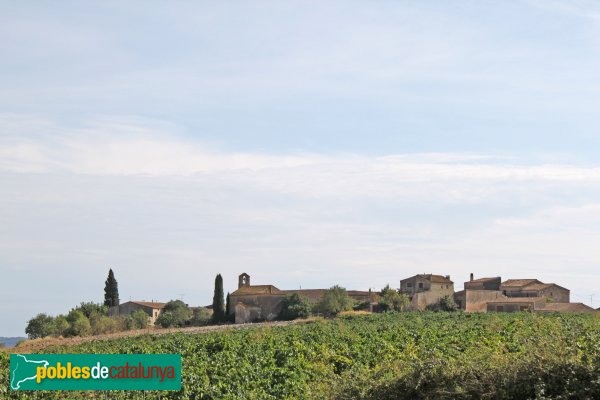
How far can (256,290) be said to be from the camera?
89875 millimetres

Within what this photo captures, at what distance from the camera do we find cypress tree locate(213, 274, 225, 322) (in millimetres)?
82812

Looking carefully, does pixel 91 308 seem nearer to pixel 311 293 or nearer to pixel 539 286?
pixel 311 293

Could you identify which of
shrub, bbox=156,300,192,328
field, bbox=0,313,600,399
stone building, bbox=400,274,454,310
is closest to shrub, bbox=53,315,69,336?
shrub, bbox=156,300,192,328

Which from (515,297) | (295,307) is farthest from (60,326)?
(515,297)

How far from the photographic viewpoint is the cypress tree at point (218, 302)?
82812mm

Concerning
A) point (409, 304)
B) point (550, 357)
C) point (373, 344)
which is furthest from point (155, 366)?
point (409, 304)

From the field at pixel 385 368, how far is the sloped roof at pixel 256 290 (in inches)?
2180

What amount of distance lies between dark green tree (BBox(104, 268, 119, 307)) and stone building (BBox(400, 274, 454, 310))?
33.7m

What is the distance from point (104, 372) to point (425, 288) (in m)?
80.6

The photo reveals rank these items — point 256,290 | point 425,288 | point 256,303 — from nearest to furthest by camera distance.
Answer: point 256,303 < point 256,290 < point 425,288

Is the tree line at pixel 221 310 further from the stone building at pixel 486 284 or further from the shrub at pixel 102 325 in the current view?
→ the stone building at pixel 486 284

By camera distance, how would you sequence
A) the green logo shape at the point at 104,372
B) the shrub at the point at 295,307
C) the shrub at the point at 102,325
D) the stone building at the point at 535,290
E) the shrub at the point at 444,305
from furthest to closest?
the stone building at the point at 535,290, the shrub at the point at 444,305, the shrub at the point at 295,307, the shrub at the point at 102,325, the green logo shape at the point at 104,372

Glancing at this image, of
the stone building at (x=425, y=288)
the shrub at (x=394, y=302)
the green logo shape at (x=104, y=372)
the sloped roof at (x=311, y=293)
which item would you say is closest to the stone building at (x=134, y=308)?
the sloped roof at (x=311, y=293)

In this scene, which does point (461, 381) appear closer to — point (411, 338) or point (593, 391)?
point (593, 391)
